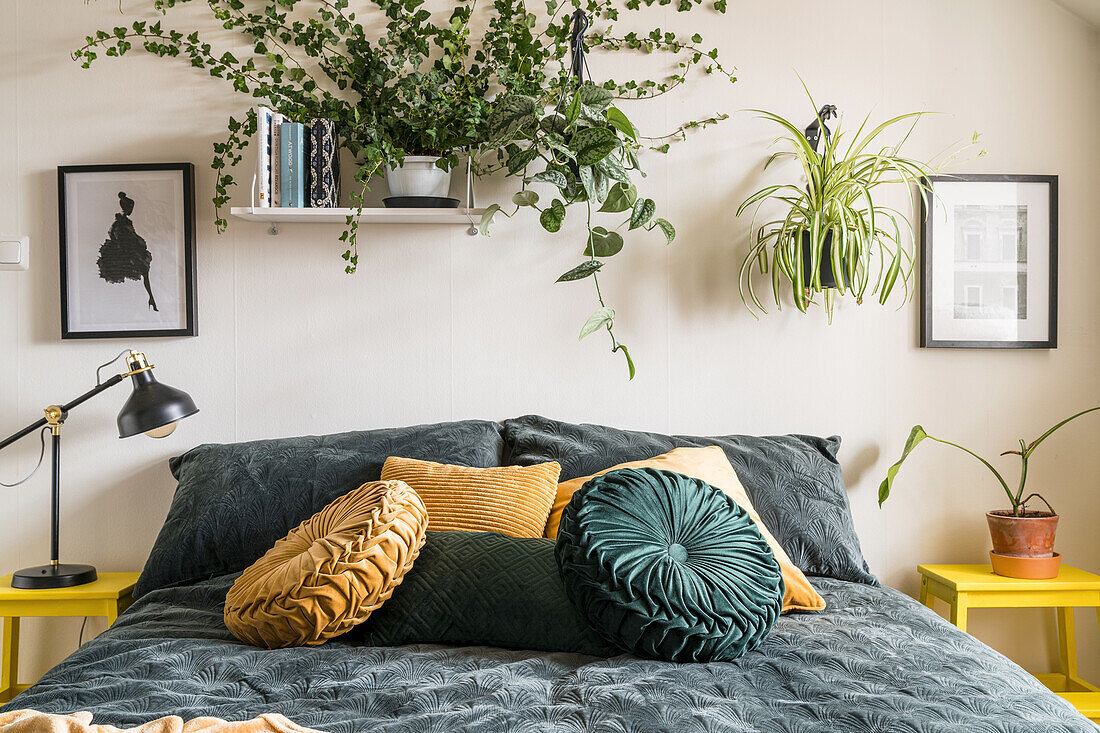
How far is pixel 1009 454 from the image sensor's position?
2.40 meters

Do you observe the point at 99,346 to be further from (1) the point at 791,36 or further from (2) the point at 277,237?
(1) the point at 791,36

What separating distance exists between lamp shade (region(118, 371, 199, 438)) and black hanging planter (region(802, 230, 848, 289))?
1737 mm

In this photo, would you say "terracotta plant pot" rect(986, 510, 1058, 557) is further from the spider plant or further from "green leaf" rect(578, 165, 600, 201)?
"green leaf" rect(578, 165, 600, 201)

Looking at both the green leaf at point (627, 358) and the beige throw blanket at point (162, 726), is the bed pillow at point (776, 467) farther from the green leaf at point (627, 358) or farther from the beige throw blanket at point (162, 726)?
the beige throw blanket at point (162, 726)

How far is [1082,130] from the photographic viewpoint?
2416 millimetres

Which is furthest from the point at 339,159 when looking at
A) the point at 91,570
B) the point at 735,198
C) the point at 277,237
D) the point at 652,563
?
the point at 652,563

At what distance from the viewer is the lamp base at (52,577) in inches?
Answer: 81.6

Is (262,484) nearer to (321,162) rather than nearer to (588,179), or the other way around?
(321,162)

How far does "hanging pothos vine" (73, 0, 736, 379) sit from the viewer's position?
2143 mm

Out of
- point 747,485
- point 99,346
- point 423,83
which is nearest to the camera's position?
point 747,485

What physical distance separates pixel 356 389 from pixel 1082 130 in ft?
7.69

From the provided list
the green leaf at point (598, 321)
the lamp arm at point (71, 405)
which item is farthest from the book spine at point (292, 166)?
the green leaf at point (598, 321)

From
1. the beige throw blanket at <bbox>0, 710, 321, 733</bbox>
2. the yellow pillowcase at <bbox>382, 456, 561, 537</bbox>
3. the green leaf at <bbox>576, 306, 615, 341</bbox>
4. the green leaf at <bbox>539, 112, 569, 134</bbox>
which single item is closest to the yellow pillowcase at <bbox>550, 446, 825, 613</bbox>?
the yellow pillowcase at <bbox>382, 456, 561, 537</bbox>

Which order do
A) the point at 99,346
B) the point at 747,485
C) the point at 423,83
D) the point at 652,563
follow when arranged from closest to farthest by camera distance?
the point at 652,563
the point at 747,485
the point at 423,83
the point at 99,346
